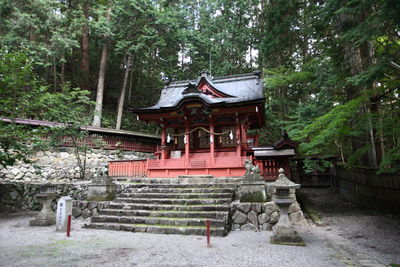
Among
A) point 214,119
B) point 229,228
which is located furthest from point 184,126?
point 229,228

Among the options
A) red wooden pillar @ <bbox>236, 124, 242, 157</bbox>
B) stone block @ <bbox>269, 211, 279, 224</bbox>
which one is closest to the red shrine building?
red wooden pillar @ <bbox>236, 124, 242, 157</bbox>

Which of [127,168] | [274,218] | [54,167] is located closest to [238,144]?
[274,218]

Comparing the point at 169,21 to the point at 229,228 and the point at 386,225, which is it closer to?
the point at 229,228

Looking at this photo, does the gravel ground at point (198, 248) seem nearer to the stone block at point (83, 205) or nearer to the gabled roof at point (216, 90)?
the stone block at point (83, 205)

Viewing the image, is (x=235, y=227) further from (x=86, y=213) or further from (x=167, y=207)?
(x=86, y=213)

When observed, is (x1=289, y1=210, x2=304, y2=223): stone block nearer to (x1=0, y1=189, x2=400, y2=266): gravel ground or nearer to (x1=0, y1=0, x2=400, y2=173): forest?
(x1=0, y1=189, x2=400, y2=266): gravel ground

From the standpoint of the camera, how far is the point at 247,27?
2156 centimetres

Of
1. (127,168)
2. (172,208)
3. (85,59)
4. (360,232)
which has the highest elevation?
(85,59)

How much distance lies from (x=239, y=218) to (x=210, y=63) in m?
15.5

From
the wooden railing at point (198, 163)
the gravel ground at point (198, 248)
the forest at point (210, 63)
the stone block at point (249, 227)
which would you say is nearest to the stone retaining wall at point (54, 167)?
the forest at point (210, 63)

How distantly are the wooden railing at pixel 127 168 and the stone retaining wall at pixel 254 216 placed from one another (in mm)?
5432

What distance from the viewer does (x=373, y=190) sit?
9.38m

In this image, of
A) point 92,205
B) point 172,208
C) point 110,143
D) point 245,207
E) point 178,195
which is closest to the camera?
point 245,207

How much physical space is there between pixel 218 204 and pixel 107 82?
2084 cm
